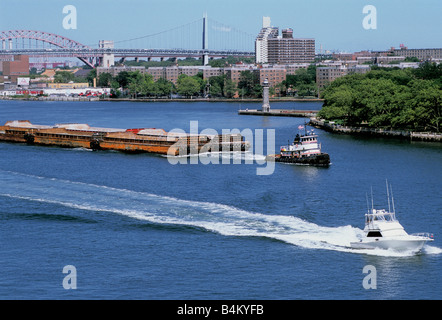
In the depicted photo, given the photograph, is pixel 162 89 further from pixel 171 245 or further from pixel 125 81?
pixel 171 245

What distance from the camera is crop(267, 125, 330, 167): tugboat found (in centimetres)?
3441

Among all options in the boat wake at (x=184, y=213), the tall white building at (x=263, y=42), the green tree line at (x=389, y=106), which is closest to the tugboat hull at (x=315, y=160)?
the boat wake at (x=184, y=213)

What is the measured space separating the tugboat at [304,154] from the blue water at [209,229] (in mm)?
694

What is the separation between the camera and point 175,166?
34.7 meters

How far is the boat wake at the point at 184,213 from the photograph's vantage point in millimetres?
20125

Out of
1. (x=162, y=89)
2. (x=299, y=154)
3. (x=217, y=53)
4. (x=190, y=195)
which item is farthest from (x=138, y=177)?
(x=217, y=53)

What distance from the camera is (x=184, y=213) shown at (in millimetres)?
23125

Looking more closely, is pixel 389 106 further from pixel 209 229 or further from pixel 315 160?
pixel 209 229

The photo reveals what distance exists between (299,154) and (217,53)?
144 meters

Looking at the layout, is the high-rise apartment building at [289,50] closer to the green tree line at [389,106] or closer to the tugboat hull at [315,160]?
the green tree line at [389,106]

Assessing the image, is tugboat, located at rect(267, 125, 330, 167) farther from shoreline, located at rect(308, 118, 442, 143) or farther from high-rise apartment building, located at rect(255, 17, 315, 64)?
high-rise apartment building, located at rect(255, 17, 315, 64)

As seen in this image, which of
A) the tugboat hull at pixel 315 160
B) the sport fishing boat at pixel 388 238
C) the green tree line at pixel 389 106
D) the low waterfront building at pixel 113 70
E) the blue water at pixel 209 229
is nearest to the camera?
the blue water at pixel 209 229

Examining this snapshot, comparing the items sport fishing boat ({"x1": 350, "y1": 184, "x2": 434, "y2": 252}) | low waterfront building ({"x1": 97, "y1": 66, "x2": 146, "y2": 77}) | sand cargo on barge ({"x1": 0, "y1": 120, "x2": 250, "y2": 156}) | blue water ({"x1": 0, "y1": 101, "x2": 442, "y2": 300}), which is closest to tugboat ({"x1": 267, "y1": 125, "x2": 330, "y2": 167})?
blue water ({"x1": 0, "y1": 101, "x2": 442, "y2": 300})

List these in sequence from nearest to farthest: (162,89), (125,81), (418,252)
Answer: (418,252)
(162,89)
(125,81)
